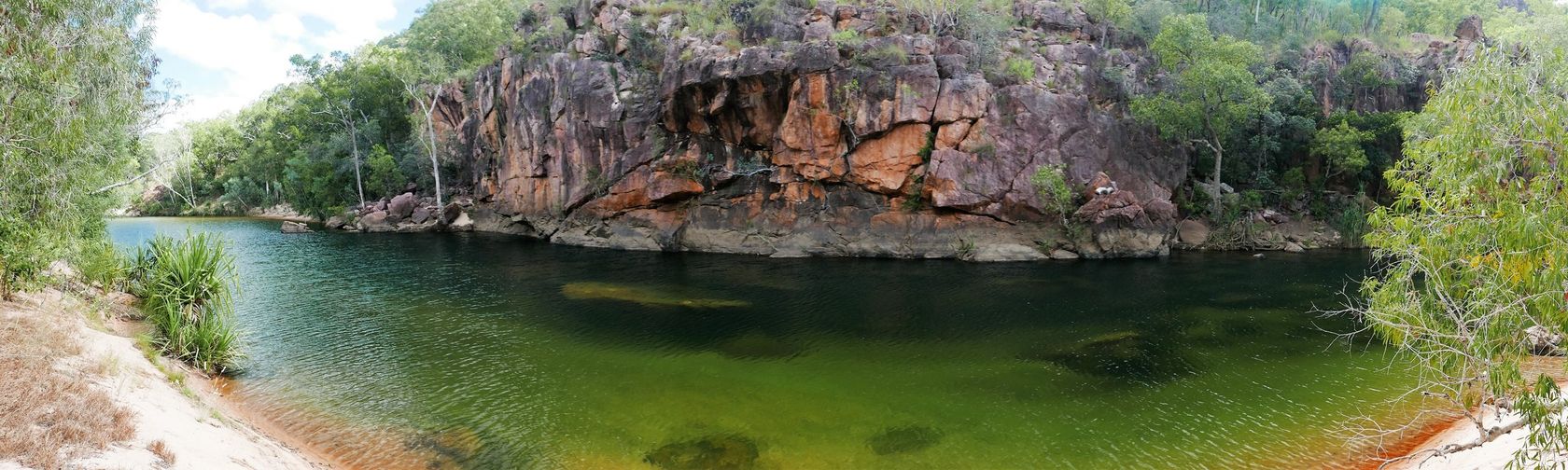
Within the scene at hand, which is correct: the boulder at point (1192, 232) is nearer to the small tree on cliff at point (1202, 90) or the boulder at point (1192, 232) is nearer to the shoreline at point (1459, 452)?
the small tree on cliff at point (1202, 90)

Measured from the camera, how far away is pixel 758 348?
18.5 meters

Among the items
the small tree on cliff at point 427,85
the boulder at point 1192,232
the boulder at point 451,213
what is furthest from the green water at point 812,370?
the small tree on cliff at point 427,85

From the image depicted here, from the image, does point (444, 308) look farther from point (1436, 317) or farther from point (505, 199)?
point (505, 199)

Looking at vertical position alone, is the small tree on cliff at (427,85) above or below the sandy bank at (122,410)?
above

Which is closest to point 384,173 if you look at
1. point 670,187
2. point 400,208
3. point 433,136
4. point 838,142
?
point 400,208

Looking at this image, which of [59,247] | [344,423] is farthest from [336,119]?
[344,423]

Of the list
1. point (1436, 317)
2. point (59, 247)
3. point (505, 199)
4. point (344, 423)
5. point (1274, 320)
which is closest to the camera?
point (1436, 317)

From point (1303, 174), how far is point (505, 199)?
5277cm

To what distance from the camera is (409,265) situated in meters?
33.1

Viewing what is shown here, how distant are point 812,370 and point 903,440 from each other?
4.53 metres

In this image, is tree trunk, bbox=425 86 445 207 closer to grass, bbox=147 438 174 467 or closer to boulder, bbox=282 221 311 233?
boulder, bbox=282 221 311 233

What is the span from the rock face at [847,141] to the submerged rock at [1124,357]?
16358 mm

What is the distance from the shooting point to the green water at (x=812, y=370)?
1187 centimetres

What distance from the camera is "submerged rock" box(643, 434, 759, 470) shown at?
36.4 ft
